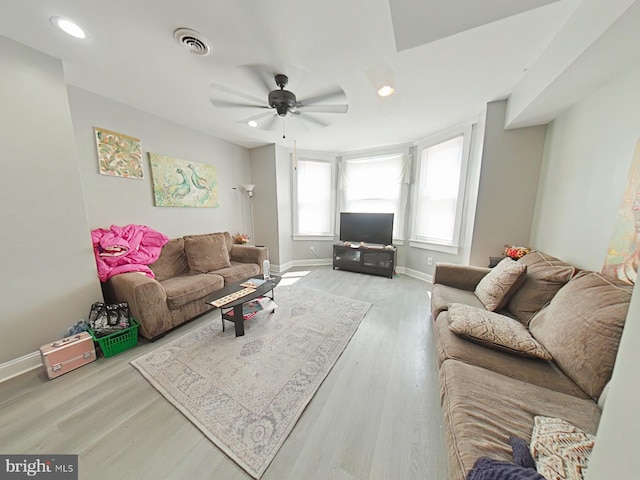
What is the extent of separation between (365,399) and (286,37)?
252 centimetres

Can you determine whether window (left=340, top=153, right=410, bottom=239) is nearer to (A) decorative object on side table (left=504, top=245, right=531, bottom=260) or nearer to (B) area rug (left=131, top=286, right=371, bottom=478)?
(A) decorative object on side table (left=504, top=245, right=531, bottom=260)

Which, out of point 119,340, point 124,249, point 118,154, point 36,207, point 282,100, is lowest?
point 119,340

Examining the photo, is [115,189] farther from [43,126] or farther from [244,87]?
[244,87]

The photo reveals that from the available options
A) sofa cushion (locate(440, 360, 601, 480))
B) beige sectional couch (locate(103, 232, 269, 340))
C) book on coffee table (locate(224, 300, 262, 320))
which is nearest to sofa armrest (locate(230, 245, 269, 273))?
beige sectional couch (locate(103, 232, 269, 340))

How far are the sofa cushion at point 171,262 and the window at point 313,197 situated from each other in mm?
2092

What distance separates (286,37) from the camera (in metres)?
1.43

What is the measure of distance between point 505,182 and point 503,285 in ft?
4.54

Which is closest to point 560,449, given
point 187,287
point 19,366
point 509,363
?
point 509,363

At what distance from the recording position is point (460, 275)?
2156mm

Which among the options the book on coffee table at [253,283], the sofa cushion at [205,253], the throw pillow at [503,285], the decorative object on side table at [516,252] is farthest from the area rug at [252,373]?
the decorative object on side table at [516,252]

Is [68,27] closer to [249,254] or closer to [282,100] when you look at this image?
[282,100]

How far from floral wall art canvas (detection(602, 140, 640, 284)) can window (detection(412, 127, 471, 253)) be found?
5.49 feet

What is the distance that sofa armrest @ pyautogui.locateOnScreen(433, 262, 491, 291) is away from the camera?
210 centimetres

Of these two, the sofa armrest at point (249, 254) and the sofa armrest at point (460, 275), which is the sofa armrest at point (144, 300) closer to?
the sofa armrest at point (249, 254)
